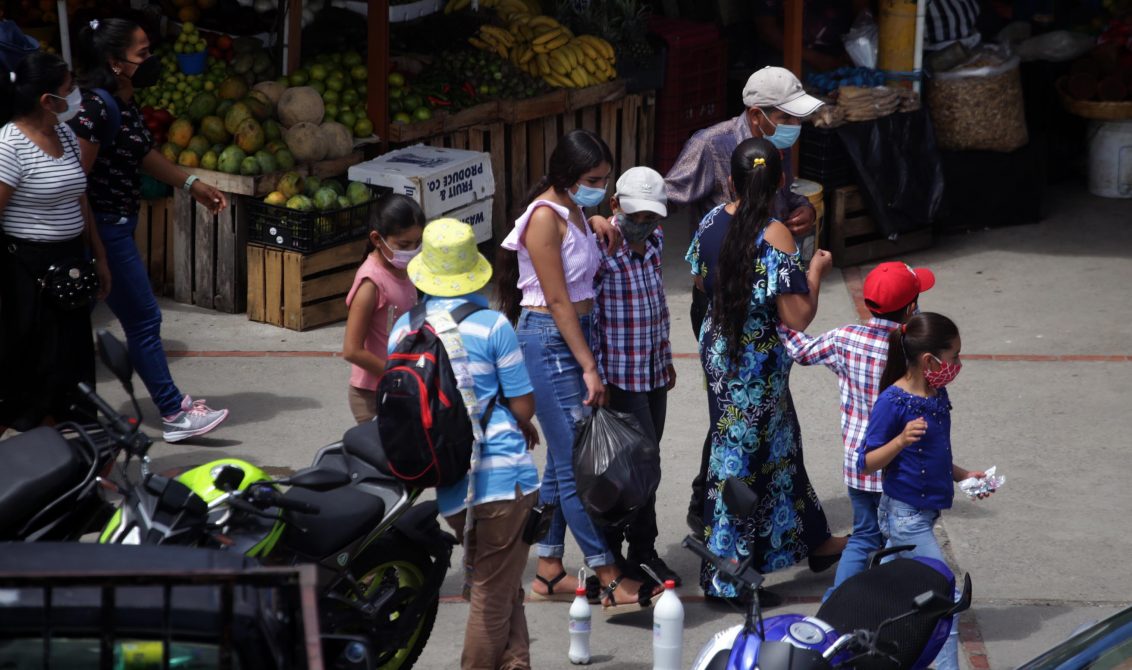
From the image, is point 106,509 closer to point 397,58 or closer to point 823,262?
point 823,262

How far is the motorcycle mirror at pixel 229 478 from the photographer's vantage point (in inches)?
158

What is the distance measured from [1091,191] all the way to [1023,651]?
7.07 m

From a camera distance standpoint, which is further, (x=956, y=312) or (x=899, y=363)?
(x=956, y=312)

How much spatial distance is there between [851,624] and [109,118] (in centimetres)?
422

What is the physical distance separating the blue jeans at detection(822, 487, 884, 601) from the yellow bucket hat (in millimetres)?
1626

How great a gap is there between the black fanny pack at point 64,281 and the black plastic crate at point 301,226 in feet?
7.48

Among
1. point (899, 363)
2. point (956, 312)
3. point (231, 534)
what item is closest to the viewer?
point (231, 534)

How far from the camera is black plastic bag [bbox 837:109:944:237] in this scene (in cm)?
988

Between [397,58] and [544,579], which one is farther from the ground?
[397,58]

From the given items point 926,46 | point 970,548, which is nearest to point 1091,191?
point 926,46

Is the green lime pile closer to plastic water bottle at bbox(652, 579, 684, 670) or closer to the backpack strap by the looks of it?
the backpack strap

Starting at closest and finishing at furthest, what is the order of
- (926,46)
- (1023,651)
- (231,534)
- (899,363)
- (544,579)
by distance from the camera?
(231,534) → (899,363) → (1023,651) → (544,579) → (926,46)

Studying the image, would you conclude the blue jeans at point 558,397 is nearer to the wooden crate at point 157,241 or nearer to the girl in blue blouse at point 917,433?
the girl in blue blouse at point 917,433

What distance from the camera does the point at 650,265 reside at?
5.55 metres
